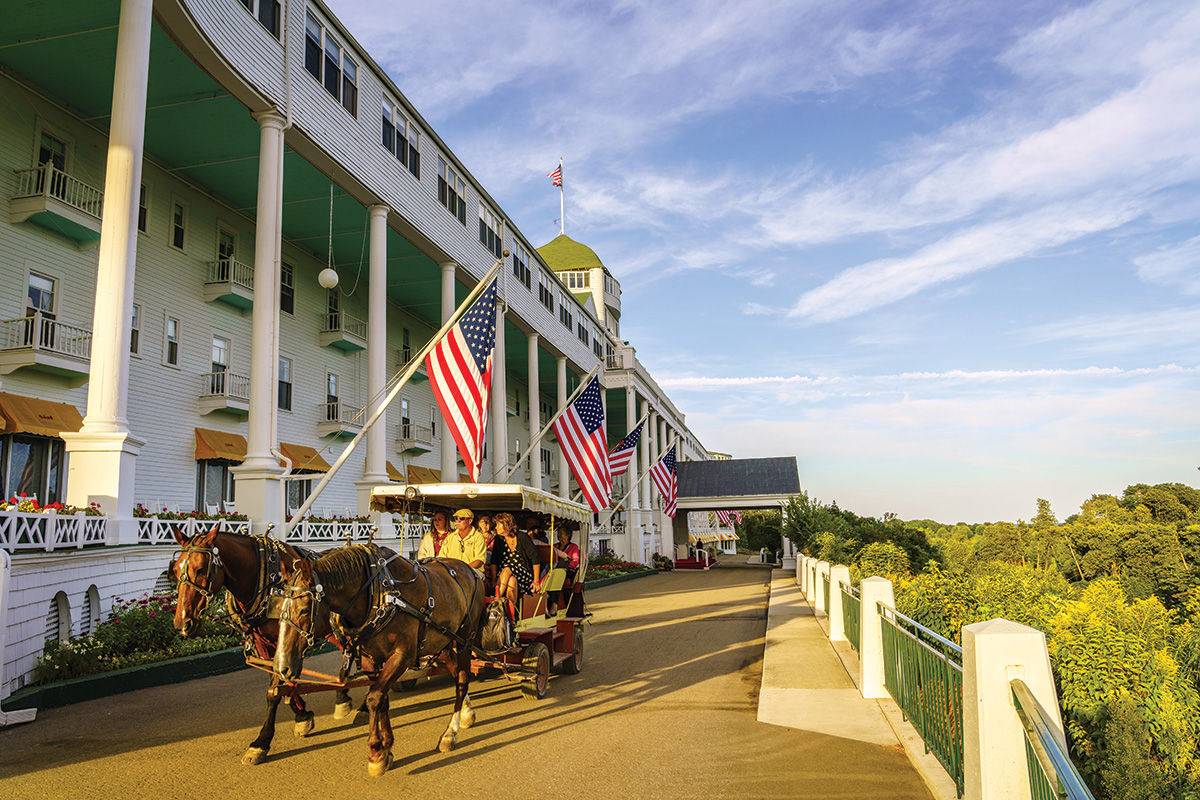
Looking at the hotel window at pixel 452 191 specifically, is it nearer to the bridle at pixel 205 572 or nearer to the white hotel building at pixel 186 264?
the white hotel building at pixel 186 264

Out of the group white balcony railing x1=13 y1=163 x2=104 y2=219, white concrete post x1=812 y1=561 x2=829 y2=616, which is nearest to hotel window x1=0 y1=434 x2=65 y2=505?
white balcony railing x1=13 y1=163 x2=104 y2=219

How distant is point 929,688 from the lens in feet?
23.8

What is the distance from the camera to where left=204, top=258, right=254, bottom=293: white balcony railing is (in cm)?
2502

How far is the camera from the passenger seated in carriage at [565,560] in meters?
12.7

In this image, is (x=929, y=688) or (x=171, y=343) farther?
(x=171, y=343)

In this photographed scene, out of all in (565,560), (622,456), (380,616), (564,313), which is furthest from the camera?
(564,313)

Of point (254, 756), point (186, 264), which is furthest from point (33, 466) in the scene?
point (254, 756)

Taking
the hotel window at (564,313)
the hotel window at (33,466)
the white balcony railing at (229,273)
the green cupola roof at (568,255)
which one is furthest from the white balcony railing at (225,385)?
the green cupola roof at (568,255)

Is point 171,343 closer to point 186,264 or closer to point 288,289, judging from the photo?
point 186,264

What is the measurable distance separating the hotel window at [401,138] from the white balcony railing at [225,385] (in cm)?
891

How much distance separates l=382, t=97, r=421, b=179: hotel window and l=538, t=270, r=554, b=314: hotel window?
1503 cm

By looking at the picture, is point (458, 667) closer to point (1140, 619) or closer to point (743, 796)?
point (743, 796)

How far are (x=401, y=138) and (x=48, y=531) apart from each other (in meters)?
19.5

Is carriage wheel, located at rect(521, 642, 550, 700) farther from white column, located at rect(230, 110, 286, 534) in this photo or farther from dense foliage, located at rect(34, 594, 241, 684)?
white column, located at rect(230, 110, 286, 534)
